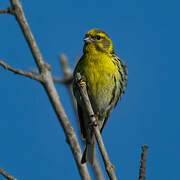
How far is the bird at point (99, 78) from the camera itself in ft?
16.6

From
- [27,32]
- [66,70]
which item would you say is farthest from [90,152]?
[27,32]

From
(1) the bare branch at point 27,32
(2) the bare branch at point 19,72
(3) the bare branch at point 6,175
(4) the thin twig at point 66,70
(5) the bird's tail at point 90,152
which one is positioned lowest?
(3) the bare branch at point 6,175

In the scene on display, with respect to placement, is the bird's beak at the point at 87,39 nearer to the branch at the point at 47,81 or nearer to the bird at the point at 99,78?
the bird at the point at 99,78

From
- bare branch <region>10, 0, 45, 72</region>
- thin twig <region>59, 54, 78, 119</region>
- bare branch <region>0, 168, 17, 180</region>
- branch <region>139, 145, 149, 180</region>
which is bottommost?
branch <region>139, 145, 149, 180</region>

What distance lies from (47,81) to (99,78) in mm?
1413

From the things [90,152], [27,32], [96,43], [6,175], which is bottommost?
[6,175]

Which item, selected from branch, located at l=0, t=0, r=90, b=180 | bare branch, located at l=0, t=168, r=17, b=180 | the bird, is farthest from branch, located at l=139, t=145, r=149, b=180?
the bird

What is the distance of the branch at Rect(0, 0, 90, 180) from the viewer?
12.0 feet

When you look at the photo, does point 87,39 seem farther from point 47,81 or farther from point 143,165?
point 143,165

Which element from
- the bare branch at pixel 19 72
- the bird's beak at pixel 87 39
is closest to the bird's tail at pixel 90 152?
the bare branch at pixel 19 72

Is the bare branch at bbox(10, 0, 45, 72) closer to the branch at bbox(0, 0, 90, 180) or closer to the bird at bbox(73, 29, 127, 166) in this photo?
the branch at bbox(0, 0, 90, 180)

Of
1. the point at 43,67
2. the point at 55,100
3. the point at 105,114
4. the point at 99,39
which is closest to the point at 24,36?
the point at 43,67

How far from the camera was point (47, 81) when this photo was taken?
3.77 metres

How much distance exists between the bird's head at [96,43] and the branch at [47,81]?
153 centimetres
